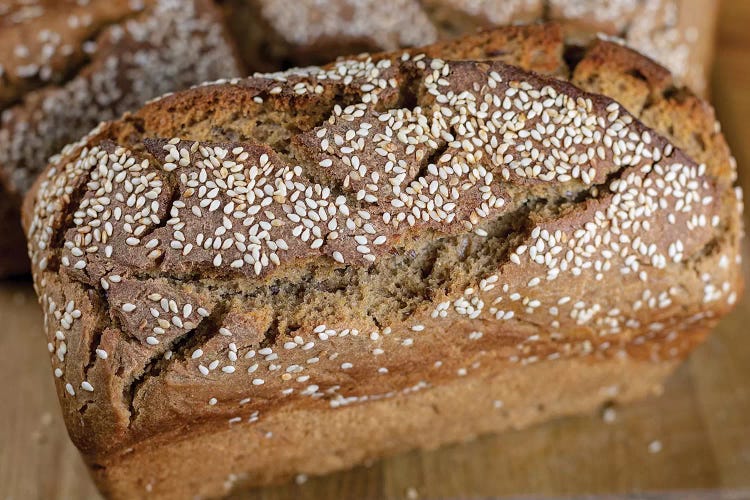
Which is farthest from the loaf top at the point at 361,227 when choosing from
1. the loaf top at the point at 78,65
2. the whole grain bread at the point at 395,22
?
the whole grain bread at the point at 395,22

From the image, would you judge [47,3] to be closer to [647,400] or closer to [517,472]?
[517,472]

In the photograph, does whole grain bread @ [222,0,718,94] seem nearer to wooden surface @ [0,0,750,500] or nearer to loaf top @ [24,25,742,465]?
loaf top @ [24,25,742,465]

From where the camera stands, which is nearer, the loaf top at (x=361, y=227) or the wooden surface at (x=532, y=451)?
the loaf top at (x=361, y=227)

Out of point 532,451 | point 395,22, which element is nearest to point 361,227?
point 395,22

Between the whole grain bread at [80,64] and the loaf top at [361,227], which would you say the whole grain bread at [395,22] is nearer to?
the whole grain bread at [80,64]

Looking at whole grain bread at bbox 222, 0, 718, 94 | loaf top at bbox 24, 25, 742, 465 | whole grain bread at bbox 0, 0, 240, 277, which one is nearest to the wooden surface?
loaf top at bbox 24, 25, 742, 465
